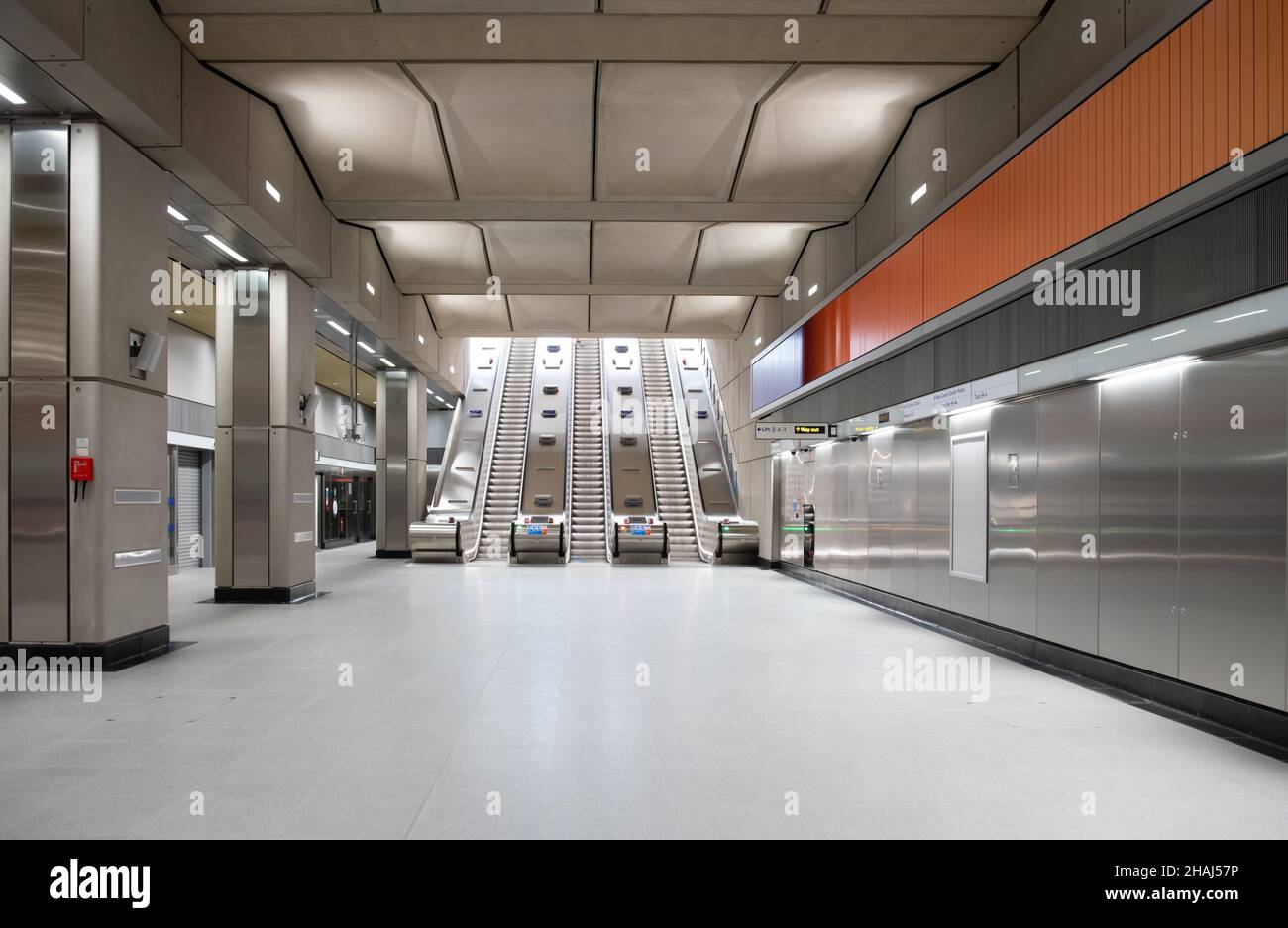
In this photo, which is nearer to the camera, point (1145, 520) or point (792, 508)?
point (1145, 520)

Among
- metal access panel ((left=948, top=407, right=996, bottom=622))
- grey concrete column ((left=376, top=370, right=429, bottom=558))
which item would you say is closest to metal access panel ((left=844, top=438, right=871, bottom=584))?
metal access panel ((left=948, top=407, right=996, bottom=622))

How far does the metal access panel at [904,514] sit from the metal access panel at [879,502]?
A: 115 mm

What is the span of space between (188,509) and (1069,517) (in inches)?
578

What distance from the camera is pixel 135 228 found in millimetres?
6398

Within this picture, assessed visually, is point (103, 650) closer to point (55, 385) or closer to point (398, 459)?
point (55, 385)

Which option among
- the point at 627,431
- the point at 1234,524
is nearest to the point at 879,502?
the point at 1234,524

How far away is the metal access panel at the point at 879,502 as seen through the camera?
9503 mm

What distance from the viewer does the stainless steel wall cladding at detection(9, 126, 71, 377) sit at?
5914mm

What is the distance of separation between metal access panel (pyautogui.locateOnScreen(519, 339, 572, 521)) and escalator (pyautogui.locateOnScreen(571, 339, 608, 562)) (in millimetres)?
293

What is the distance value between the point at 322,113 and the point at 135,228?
2831 millimetres

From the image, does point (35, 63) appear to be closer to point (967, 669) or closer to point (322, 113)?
point (322, 113)

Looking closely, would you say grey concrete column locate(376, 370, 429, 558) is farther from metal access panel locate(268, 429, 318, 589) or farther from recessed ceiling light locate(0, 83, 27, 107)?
recessed ceiling light locate(0, 83, 27, 107)

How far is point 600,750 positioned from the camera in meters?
4.10

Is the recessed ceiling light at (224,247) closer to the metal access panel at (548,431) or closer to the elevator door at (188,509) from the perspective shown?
the elevator door at (188,509)
